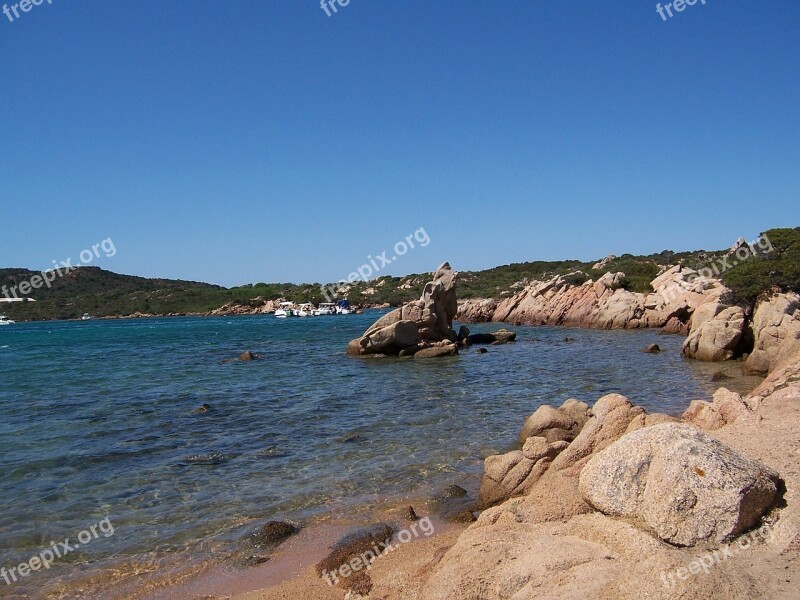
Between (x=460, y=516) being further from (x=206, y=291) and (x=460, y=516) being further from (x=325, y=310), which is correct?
(x=206, y=291)

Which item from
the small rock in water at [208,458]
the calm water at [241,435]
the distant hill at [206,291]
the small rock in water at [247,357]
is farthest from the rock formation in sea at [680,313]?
the small rock in water at [247,357]

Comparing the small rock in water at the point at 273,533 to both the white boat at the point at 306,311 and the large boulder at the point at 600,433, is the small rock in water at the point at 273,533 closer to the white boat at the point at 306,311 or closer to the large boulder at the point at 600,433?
the large boulder at the point at 600,433

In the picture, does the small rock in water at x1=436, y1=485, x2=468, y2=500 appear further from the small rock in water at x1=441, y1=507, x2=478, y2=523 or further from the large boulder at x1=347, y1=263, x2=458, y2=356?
the large boulder at x1=347, y1=263, x2=458, y2=356

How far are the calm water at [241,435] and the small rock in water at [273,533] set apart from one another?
0.41m

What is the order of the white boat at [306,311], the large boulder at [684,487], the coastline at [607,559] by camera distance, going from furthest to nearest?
the white boat at [306,311]
the large boulder at [684,487]
the coastline at [607,559]

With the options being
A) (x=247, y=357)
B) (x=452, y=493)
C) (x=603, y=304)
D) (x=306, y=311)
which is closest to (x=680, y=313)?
(x=603, y=304)

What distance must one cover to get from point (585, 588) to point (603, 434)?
458 cm

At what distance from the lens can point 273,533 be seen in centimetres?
974

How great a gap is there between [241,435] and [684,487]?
13604 mm

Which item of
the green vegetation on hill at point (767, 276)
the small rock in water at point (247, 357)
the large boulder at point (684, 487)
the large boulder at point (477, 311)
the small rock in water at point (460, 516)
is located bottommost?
the green vegetation on hill at point (767, 276)

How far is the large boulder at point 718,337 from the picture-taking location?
2908 centimetres

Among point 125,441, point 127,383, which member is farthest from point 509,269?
point 125,441

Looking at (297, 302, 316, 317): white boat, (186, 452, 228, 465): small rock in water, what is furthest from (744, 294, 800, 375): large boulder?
(297, 302, 316, 317): white boat

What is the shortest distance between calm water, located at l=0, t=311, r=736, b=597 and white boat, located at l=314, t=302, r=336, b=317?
77705 millimetres
